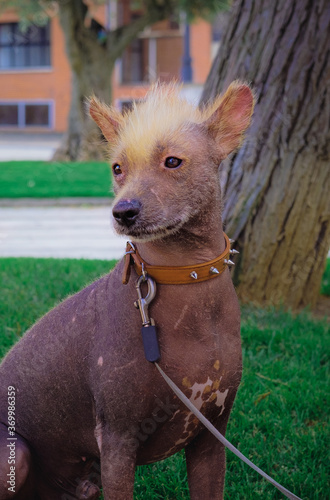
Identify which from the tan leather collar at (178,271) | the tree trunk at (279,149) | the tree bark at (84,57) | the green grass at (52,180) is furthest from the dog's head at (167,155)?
the tree bark at (84,57)

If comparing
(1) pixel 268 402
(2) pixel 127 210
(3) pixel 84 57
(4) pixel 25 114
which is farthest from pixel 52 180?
(4) pixel 25 114

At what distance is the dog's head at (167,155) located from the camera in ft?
6.17

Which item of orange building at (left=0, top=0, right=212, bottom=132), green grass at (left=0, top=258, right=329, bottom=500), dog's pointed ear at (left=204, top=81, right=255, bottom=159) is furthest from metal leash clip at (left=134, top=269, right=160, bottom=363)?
orange building at (left=0, top=0, right=212, bottom=132)

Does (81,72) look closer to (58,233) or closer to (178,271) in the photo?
(58,233)

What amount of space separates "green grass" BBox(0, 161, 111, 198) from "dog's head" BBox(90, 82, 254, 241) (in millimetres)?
9620

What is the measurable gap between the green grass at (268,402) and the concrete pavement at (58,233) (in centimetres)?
194

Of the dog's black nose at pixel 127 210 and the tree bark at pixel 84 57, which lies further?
the tree bark at pixel 84 57

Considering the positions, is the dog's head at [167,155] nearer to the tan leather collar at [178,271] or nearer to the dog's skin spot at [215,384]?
the tan leather collar at [178,271]

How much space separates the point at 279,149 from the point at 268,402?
1.94 meters

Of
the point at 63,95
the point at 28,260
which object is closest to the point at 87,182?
the point at 28,260

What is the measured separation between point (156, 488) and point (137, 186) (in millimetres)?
1639

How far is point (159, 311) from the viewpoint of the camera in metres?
2.02

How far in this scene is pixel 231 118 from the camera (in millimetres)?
2104

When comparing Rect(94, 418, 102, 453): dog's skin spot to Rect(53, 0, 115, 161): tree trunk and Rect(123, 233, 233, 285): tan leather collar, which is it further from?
Rect(53, 0, 115, 161): tree trunk
